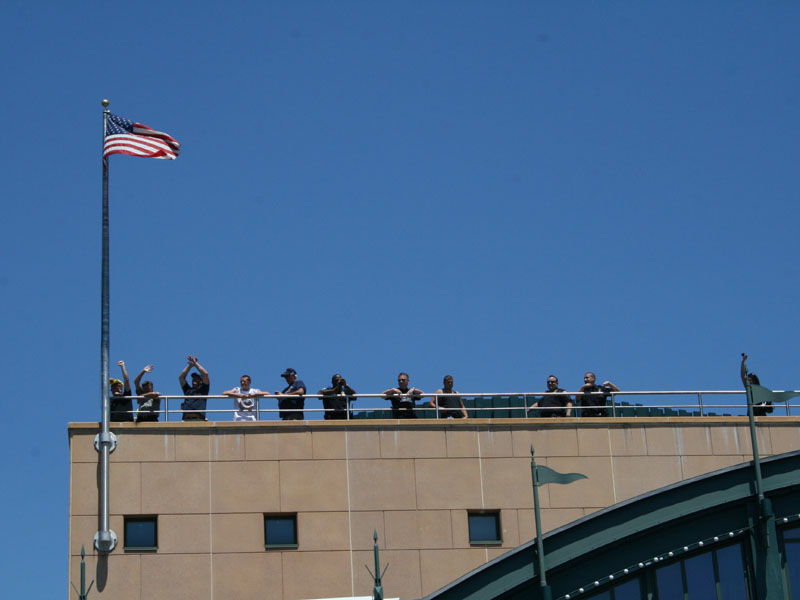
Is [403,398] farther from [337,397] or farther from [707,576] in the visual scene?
[707,576]

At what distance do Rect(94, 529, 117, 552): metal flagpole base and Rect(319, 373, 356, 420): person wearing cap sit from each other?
549 centimetres

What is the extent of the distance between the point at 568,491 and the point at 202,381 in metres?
8.57

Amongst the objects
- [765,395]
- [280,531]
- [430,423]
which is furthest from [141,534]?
[765,395]

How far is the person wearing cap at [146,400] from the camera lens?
3177cm

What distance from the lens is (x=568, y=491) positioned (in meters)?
32.5

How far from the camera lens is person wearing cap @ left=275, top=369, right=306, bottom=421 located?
107ft

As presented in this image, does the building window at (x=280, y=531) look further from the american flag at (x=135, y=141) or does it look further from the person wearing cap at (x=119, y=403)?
the american flag at (x=135, y=141)

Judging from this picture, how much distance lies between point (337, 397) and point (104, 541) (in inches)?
238

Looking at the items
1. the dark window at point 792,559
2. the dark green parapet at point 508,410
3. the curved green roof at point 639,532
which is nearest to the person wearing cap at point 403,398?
the dark green parapet at point 508,410

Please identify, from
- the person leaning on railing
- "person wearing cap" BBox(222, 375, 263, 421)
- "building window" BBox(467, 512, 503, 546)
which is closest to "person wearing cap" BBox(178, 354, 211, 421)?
"person wearing cap" BBox(222, 375, 263, 421)

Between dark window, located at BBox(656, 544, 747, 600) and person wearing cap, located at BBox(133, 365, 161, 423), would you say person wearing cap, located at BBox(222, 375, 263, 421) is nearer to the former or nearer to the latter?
person wearing cap, located at BBox(133, 365, 161, 423)

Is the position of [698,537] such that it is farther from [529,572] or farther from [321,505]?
[321,505]

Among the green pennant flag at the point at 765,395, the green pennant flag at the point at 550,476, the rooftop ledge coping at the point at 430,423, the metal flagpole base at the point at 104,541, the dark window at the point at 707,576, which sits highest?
the rooftop ledge coping at the point at 430,423

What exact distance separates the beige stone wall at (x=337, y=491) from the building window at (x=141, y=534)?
0.16 meters
